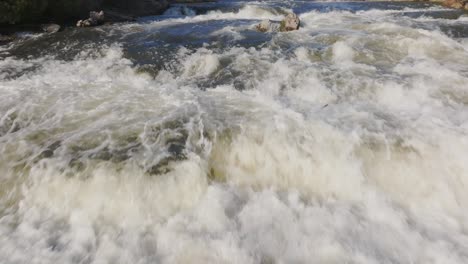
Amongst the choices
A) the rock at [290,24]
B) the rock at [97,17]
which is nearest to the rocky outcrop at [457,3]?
the rock at [290,24]

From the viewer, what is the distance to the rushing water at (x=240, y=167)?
14.0 ft

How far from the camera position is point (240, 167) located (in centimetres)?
546

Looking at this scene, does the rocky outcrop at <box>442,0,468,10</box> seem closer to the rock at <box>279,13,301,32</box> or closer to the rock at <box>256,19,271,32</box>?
the rock at <box>279,13,301,32</box>

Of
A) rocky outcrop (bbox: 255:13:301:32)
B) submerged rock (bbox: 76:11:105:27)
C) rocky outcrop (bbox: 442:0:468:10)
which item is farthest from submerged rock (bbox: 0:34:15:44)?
rocky outcrop (bbox: 442:0:468:10)

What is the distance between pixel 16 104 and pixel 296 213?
6406 mm

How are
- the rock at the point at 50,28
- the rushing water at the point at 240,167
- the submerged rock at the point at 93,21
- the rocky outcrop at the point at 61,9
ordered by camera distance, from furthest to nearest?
the submerged rock at the point at 93,21
the rock at the point at 50,28
the rocky outcrop at the point at 61,9
the rushing water at the point at 240,167

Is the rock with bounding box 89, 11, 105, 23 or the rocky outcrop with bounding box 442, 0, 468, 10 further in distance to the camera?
the rocky outcrop with bounding box 442, 0, 468, 10

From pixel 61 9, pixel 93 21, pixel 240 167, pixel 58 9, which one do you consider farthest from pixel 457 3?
pixel 240 167

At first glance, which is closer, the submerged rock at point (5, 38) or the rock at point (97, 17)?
the submerged rock at point (5, 38)

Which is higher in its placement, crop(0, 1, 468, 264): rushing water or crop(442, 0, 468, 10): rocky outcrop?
crop(0, 1, 468, 264): rushing water

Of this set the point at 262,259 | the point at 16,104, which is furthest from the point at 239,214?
the point at 16,104

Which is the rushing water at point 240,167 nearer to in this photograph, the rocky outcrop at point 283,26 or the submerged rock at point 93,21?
the rocky outcrop at point 283,26

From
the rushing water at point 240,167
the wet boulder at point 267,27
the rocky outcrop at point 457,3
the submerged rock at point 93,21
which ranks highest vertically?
the rushing water at point 240,167

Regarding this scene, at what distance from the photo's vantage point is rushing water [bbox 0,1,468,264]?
14.0 feet
